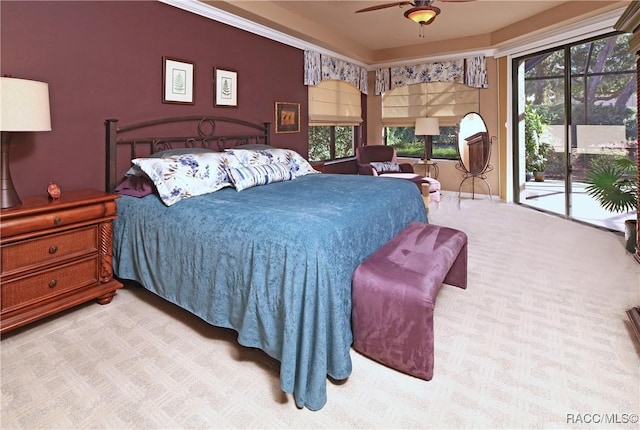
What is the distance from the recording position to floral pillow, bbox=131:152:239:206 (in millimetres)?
2531

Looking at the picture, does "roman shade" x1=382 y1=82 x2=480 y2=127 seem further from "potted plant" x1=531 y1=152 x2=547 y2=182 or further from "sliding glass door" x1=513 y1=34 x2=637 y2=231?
"potted plant" x1=531 y1=152 x2=547 y2=182

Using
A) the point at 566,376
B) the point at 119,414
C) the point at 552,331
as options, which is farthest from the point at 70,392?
the point at 552,331

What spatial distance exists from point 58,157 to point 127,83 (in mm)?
856

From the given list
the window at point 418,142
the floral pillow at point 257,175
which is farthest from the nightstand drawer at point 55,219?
the window at point 418,142

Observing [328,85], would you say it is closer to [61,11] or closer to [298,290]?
[61,11]

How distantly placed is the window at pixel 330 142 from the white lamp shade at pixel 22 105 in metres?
3.93

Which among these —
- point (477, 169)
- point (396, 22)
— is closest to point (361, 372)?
point (396, 22)

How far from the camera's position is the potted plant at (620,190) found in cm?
345

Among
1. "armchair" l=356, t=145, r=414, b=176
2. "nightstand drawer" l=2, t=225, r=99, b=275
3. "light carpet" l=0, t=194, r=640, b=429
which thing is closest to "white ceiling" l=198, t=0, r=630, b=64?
"armchair" l=356, t=145, r=414, b=176

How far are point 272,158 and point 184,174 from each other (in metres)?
1.08

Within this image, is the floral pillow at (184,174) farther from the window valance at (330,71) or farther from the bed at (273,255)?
the window valance at (330,71)

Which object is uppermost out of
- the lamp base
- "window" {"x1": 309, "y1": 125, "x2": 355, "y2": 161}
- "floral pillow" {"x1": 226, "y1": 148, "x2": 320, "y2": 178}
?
"window" {"x1": 309, "y1": 125, "x2": 355, "y2": 161}

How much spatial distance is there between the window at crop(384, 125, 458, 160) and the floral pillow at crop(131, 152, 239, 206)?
16.2 feet

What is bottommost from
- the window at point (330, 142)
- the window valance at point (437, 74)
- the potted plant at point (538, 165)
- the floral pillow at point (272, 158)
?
the floral pillow at point (272, 158)
